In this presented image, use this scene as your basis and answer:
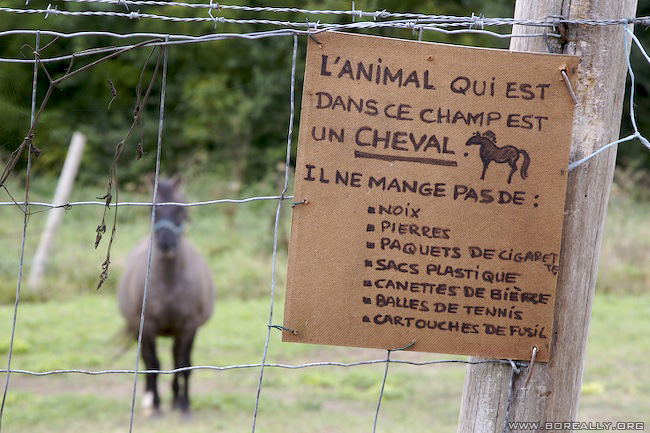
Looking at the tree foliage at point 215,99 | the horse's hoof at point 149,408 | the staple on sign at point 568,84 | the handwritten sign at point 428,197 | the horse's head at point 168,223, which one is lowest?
the horse's hoof at point 149,408

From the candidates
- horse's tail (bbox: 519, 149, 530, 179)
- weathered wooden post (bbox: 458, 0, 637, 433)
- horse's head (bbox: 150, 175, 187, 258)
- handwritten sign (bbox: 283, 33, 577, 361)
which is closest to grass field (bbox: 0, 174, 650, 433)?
horse's head (bbox: 150, 175, 187, 258)

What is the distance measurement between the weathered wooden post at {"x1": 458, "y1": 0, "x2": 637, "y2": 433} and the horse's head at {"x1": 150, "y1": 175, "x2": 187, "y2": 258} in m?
4.15

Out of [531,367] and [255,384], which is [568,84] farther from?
[255,384]

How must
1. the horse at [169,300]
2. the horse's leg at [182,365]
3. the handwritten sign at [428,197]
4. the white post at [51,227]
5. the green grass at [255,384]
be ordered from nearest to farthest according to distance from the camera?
the handwritten sign at [428,197] → the green grass at [255,384] → the horse's leg at [182,365] → the horse at [169,300] → the white post at [51,227]

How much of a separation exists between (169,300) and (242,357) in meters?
1.03

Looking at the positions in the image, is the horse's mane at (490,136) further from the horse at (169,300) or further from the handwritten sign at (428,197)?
the horse at (169,300)

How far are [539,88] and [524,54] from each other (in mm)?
90

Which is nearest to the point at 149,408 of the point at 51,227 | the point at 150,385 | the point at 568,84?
the point at 150,385

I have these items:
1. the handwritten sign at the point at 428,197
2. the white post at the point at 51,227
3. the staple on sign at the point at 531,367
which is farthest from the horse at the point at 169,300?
the staple on sign at the point at 531,367

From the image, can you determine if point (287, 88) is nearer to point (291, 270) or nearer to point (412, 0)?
point (412, 0)

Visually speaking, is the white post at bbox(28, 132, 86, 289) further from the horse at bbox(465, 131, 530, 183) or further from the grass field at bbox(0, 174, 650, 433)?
the horse at bbox(465, 131, 530, 183)

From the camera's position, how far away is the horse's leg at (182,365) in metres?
5.48

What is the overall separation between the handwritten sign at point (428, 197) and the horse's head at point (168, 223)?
403 centimetres

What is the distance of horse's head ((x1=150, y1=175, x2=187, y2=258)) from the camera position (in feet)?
18.6
